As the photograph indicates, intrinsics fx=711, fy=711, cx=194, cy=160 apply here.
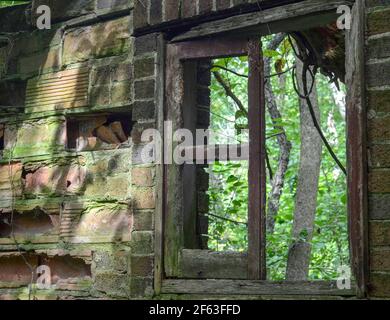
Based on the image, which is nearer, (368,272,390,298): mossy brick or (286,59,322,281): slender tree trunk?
(368,272,390,298): mossy brick

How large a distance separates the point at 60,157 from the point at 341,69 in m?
1.74

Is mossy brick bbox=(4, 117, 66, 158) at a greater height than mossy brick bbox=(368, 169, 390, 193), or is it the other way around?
mossy brick bbox=(4, 117, 66, 158)

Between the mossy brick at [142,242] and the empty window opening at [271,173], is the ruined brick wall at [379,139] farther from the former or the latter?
the mossy brick at [142,242]

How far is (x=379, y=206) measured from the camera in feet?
9.74

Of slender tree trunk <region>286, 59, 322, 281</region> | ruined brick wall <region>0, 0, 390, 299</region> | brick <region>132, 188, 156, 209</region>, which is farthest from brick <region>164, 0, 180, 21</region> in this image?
slender tree trunk <region>286, 59, 322, 281</region>

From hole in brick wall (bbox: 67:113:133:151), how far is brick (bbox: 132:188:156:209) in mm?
383

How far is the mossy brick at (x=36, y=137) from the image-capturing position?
4.14m

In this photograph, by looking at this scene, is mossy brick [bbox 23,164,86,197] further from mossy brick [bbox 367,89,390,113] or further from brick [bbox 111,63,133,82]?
mossy brick [bbox 367,89,390,113]

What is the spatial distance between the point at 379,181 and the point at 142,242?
132cm

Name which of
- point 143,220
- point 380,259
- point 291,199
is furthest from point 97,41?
point 291,199

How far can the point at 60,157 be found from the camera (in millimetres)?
4098

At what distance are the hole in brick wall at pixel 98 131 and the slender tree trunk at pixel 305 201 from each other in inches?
117

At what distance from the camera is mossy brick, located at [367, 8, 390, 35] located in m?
3.03
